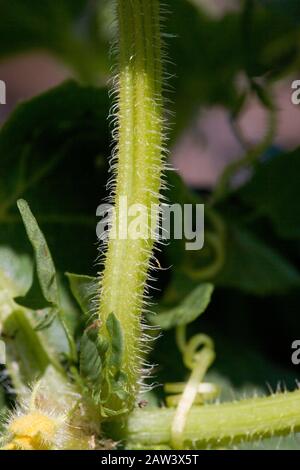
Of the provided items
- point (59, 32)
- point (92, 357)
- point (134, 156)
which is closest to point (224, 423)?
point (92, 357)

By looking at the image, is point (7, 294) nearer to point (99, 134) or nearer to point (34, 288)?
point (34, 288)

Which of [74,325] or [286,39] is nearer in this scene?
[74,325]

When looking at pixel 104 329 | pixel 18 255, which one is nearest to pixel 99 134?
pixel 18 255

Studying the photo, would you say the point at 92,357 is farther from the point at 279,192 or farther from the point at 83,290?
A: the point at 279,192

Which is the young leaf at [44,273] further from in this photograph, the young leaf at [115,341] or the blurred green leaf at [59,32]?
the blurred green leaf at [59,32]

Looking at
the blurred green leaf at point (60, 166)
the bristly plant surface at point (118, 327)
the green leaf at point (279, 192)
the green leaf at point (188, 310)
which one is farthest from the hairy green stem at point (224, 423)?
the green leaf at point (279, 192)

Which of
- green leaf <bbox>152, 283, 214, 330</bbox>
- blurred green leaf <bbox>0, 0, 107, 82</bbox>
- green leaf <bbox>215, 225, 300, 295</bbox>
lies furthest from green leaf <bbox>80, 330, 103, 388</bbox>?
blurred green leaf <bbox>0, 0, 107, 82</bbox>

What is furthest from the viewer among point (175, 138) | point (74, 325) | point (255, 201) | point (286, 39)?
point (175, 138)
